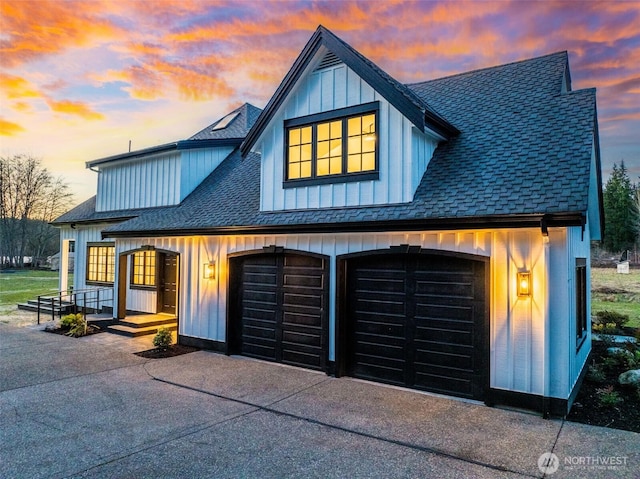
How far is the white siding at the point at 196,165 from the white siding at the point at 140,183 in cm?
18

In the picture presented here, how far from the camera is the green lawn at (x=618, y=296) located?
48.9ft

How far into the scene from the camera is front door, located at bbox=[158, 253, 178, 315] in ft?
40.5

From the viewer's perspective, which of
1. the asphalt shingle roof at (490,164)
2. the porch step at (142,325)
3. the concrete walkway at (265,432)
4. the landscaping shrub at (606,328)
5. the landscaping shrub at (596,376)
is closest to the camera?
the concrete walkway at (265,432)

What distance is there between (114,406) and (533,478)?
18.2 ft

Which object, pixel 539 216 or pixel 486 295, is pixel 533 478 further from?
pixel 539 216

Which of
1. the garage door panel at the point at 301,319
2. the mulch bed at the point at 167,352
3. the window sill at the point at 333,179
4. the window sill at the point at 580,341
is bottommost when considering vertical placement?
the mulch bed at the point at 167,352

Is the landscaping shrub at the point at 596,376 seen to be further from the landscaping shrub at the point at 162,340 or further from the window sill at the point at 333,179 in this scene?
the landscaping shrub at the point at 162,340

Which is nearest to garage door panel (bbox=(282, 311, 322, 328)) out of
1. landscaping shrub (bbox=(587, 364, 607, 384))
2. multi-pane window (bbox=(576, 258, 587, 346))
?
multi-pane window (bbox=(576, 258, 587, 346))

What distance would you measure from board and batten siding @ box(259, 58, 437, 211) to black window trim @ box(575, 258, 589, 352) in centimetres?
335

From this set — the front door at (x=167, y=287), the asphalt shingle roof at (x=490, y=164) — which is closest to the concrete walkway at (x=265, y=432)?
the asphalt shingle roof at (x=490, y=164)

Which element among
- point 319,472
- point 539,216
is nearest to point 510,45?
point 539,216

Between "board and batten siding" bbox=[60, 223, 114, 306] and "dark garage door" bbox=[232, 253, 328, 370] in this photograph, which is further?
"board and batten siding" bbox=[60, 223, 114, 306]

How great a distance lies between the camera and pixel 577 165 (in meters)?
6.18

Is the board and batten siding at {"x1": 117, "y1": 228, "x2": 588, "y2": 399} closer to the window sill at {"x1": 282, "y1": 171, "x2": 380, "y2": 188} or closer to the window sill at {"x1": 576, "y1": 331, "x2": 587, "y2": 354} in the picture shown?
the window sill at {"x1": 576, "y1": 331, "x2": 587, "y2": 354}
